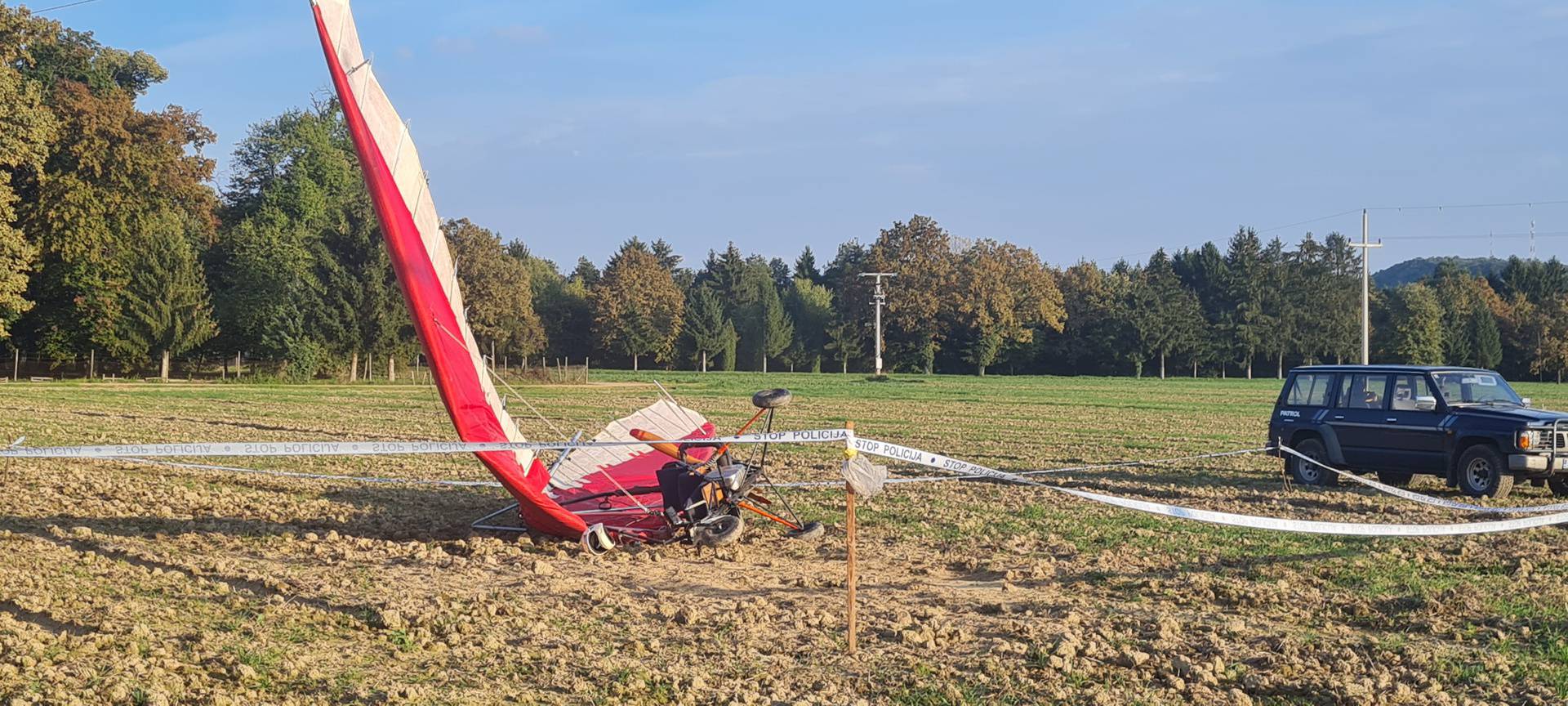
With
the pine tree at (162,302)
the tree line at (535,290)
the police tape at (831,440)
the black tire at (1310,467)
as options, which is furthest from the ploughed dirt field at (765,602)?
the pine tree at (162,302)

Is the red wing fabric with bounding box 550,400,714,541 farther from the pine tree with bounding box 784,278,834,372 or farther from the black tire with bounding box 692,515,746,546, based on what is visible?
the pine tree with bounding box 784,278,834,372

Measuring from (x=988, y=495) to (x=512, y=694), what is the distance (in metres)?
9.23

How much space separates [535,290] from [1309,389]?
8995cm

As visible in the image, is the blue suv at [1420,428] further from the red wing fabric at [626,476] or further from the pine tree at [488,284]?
the pine tree at [488,284]

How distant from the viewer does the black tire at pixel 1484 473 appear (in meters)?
14.0

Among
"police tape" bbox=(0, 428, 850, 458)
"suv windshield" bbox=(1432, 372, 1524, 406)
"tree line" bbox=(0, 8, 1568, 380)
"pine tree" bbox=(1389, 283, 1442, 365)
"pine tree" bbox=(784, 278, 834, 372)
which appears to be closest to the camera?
"police tape" bbox=(0, 428, 850, 458)

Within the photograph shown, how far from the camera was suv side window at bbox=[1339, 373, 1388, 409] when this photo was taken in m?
15.7

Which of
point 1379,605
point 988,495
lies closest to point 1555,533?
point 1379,605

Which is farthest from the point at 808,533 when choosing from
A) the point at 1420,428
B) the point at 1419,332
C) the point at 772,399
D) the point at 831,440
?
the point at 1419,332

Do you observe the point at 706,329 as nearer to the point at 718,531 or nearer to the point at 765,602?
the point at 718,531

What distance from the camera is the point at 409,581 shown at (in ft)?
29.1

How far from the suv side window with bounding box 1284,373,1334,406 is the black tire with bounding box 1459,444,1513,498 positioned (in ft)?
7.19

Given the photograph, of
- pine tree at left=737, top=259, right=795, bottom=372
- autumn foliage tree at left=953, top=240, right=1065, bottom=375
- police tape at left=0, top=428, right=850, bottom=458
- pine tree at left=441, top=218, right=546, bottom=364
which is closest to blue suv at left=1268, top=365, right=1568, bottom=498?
police tape at left=0, top=428, right=850, bottom=458

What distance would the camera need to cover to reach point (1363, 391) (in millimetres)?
15969
